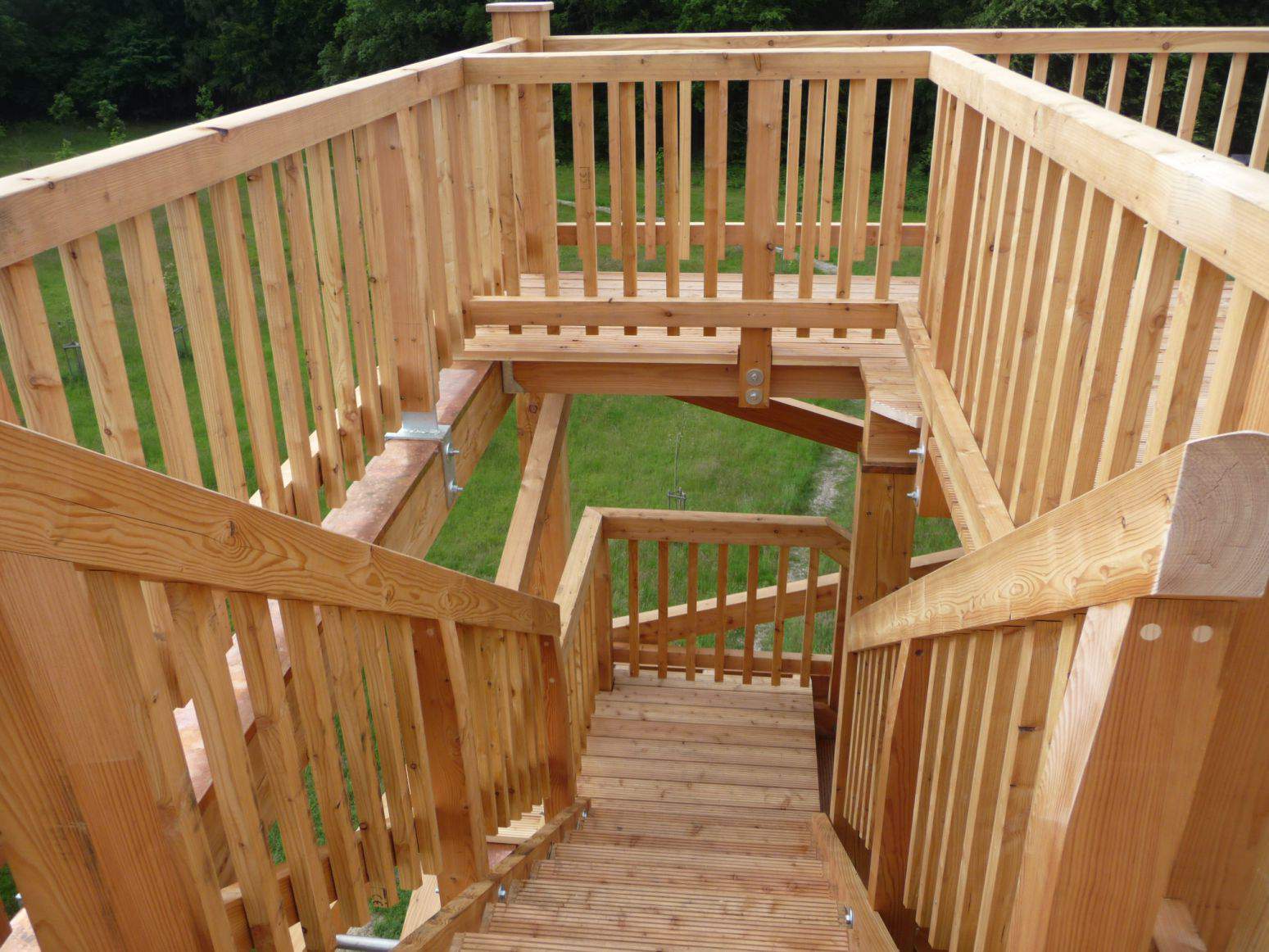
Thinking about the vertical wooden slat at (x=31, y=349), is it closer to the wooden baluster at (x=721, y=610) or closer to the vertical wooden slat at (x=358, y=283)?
the vertical wooden slat at (x=358, y=283)

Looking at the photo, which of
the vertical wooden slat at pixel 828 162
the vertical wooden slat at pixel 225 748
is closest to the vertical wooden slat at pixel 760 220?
the vertical wooden slat at pixel 828 162

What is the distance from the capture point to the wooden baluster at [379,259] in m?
2.62

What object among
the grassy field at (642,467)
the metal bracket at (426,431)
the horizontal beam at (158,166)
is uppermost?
the horizontal beam at (158,166)

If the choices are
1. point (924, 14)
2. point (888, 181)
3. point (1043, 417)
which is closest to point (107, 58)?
point (924, 14)

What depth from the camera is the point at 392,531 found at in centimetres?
271

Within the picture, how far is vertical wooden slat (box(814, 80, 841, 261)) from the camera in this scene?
11.8ft

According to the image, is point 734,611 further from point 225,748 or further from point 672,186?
point 225,748

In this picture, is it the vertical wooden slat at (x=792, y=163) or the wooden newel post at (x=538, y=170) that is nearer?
the vertical wooden slat at (x=792, y=163)

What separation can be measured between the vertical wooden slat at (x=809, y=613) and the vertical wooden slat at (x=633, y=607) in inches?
36.1

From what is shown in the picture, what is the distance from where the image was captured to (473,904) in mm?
2477

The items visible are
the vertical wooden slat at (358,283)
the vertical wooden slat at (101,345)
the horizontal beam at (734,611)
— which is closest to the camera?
the vertical wooden slat at (101,345)

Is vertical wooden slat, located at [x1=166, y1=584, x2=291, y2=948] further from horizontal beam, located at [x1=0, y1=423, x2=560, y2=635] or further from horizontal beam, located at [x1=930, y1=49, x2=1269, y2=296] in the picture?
horizontal beam, located at [x1=930, y1=49, x2=1269, y2=296]

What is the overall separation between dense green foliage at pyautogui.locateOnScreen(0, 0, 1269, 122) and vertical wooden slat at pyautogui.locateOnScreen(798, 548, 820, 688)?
1501 centimetres

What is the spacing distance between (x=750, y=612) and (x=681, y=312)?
2.24 metres
